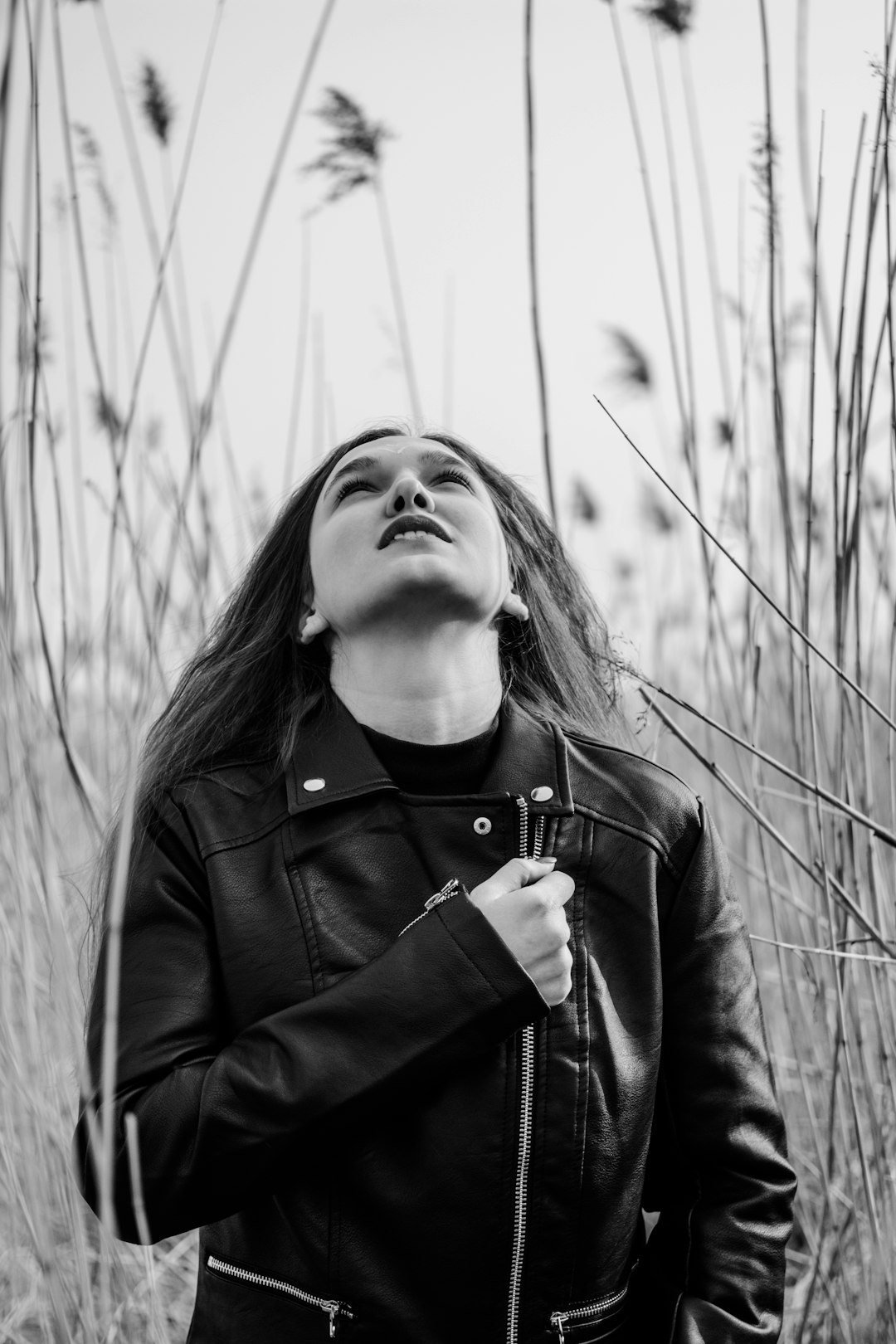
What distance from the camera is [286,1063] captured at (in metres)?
0.83

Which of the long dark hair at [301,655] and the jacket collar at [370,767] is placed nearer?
the jacket collar at [370,767]

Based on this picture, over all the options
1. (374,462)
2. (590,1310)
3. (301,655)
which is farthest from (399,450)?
(590,1310)

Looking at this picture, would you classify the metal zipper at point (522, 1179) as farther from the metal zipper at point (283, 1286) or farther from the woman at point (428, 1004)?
the metal zipper at point (283, 1286)

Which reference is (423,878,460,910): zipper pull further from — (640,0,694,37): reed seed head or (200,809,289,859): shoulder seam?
(640,0,694,37): reed seed head

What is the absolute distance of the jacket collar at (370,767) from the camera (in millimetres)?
979

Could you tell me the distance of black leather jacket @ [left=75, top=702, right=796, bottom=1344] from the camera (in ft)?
2.76

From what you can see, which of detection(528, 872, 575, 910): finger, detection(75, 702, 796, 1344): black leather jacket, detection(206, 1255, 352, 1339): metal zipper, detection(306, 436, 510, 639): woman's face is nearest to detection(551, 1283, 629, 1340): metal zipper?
detection(75, 702, 796, 1344): black leather jacket

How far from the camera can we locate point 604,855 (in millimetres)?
997

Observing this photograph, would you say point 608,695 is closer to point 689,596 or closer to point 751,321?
point 751,321

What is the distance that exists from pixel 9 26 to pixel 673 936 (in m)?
0.84

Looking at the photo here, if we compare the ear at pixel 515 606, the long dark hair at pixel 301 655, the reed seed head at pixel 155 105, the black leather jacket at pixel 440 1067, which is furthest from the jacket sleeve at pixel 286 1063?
the reed seed head at pixel 155 105

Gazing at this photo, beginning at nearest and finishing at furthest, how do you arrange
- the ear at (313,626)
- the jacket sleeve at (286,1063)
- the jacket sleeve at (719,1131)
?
the jacket sleeve at (286,1063) → the jacket sleeve at (719,1131) → the ear at (313,626)

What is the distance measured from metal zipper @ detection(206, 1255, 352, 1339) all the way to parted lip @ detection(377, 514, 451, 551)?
61 cm

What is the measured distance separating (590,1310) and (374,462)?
2.52 feet
